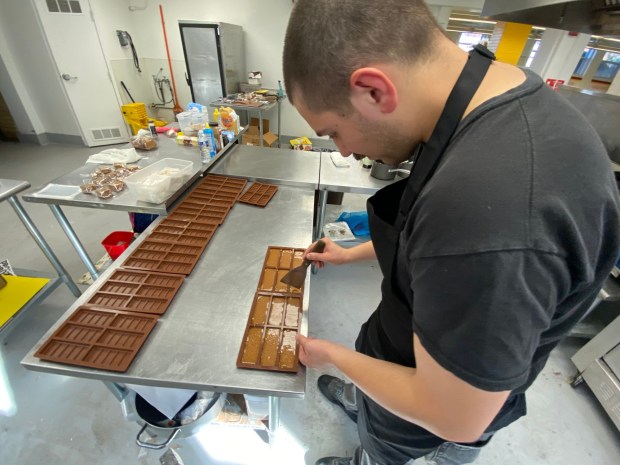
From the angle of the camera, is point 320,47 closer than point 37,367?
Yes

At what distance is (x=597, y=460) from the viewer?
132 centimetres

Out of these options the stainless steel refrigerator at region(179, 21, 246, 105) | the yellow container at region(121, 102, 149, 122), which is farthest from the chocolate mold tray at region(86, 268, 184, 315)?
the yellow container at region(121, 102, 149, 122)

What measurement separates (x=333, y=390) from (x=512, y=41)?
3.93m

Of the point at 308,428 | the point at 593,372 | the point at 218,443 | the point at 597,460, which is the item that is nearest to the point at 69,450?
the point at 218,443

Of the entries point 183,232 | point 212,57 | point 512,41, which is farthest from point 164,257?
point 512,41

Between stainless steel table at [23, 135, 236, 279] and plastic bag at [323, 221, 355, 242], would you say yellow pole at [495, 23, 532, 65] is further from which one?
stainless steel table at [23, 135, 236, 279]

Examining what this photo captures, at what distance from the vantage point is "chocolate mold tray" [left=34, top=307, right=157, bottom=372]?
27.9 inches

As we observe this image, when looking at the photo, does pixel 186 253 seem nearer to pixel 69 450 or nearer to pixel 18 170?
pixel 69 450

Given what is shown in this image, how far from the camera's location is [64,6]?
3.48 metres

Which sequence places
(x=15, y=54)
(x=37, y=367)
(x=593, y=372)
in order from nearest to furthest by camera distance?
(x=37, y=367)
(x=593, y=372)
(x=15, y=54)

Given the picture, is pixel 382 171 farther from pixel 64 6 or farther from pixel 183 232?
pixel 64 6

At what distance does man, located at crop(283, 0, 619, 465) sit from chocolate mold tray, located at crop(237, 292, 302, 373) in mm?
267

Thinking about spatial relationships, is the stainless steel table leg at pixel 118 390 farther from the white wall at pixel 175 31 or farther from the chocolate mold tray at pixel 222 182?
the white wall at pixel 175 31

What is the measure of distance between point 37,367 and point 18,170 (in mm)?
4078
